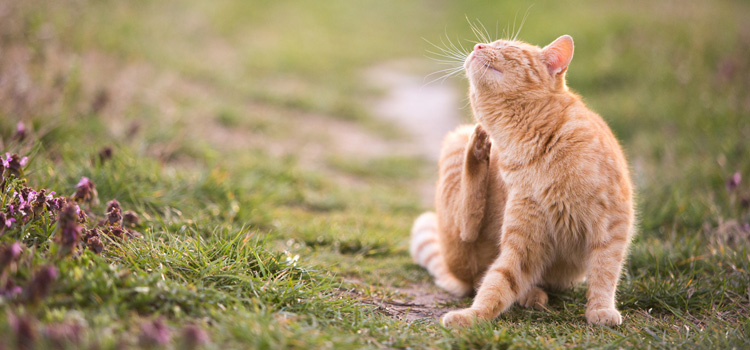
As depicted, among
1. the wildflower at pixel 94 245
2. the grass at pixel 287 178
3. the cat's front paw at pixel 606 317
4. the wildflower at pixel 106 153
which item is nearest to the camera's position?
the grass at pixel 287 178

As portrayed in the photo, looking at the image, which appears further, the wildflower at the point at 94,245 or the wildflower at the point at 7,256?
the wildflower at the point at 94,245

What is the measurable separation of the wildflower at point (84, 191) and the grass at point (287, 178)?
16cm

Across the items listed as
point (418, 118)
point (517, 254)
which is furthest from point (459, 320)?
point (418, 118)

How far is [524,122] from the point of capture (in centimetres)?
274

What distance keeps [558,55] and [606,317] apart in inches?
50.3

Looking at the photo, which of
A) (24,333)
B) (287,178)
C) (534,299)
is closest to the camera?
(24,333)

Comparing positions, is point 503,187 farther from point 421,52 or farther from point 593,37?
point 421,52

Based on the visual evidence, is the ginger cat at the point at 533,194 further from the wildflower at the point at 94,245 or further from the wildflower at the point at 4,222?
the wildflower at the point at 4,222

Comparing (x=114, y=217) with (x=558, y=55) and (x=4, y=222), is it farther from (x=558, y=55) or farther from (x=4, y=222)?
(x=558, y=55)

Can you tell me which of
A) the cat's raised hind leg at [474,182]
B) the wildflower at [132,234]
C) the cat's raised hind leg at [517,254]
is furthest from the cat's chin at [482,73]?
the wildflower at [132,234]

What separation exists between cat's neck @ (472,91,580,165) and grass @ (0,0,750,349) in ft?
2.65

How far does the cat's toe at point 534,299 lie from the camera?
9.30 feet

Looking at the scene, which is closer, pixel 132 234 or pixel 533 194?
pixel 533 194

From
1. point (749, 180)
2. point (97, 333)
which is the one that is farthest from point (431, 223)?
point (749, 180)
